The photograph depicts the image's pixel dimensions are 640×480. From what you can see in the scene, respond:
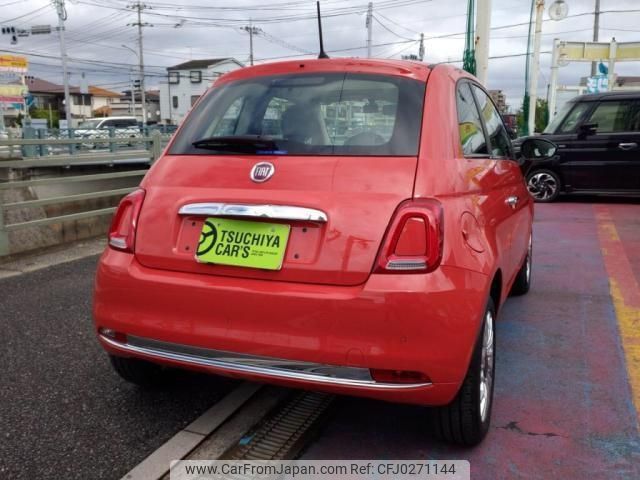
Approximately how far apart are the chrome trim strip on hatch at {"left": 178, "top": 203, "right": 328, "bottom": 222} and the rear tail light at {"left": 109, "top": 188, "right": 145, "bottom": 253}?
0.82ft

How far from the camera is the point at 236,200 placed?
2414 mm

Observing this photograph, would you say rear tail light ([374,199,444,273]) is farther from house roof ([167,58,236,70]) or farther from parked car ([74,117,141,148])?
house roof ([167,58,236,70])

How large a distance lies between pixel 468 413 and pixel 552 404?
2.68 ft

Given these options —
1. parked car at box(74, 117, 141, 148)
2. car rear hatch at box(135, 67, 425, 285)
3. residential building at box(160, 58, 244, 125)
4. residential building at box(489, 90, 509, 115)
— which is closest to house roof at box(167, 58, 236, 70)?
residential building at box(160, 58, 244, 125)

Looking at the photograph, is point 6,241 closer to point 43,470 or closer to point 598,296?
point 43,470

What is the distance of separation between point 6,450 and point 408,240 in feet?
6.29

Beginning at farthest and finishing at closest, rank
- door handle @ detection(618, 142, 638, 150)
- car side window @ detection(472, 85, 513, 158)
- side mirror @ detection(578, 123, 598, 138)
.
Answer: side mirror @ detection(578, 123, 598, 138) → door handle @ detection(618, 142, 638, 150) → car side window @ detection(472, 85, 513, 158)

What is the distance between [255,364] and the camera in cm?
233

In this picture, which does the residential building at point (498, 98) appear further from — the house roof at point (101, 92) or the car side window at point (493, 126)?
the house roof at point (101, 92)

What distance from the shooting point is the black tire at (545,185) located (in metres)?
10.3

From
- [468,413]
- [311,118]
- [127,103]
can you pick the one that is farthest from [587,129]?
[127,103]

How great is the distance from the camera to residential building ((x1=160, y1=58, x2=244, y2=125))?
7325 cm

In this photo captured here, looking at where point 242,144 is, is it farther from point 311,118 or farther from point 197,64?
point 197,64

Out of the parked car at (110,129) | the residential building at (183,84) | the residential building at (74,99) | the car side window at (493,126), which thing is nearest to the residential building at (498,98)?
the car side window at (493,126)
